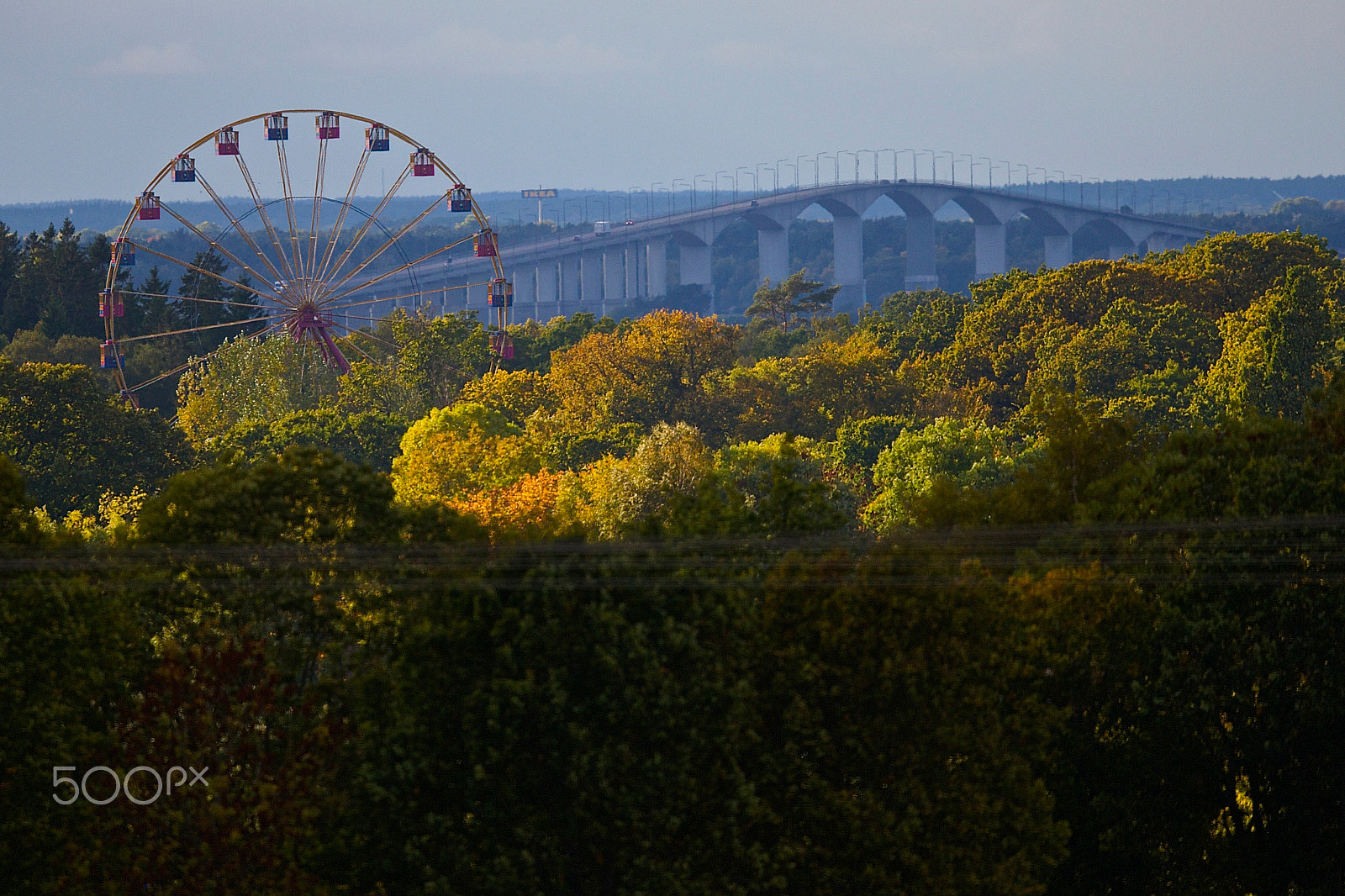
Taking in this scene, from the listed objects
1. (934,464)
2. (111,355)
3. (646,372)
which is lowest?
(934,464)

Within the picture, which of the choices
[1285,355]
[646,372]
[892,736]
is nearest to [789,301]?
[646,372]

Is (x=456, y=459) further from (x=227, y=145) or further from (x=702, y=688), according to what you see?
(x=702, y=688)

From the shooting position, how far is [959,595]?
84.8 feet

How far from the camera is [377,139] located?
8212 centimetres

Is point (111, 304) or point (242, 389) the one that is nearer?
point (111, 304)

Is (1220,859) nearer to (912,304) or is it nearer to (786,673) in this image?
(786,673)

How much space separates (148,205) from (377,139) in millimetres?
11622

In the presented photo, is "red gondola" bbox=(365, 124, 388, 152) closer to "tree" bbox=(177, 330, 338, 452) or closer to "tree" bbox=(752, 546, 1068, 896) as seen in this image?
"tree" bbox=(177, 330, 338, 452)

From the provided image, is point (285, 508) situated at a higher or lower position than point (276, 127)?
lower

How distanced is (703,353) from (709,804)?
233 ft

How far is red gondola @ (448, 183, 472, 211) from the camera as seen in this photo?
84500 millimetres

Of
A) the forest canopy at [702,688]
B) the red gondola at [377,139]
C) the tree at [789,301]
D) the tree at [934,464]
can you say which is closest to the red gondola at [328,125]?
the red gondola at [377,139]

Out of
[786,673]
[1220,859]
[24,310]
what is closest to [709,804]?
[786,673]

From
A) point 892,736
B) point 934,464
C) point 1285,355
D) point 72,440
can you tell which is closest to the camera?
point 892,736
